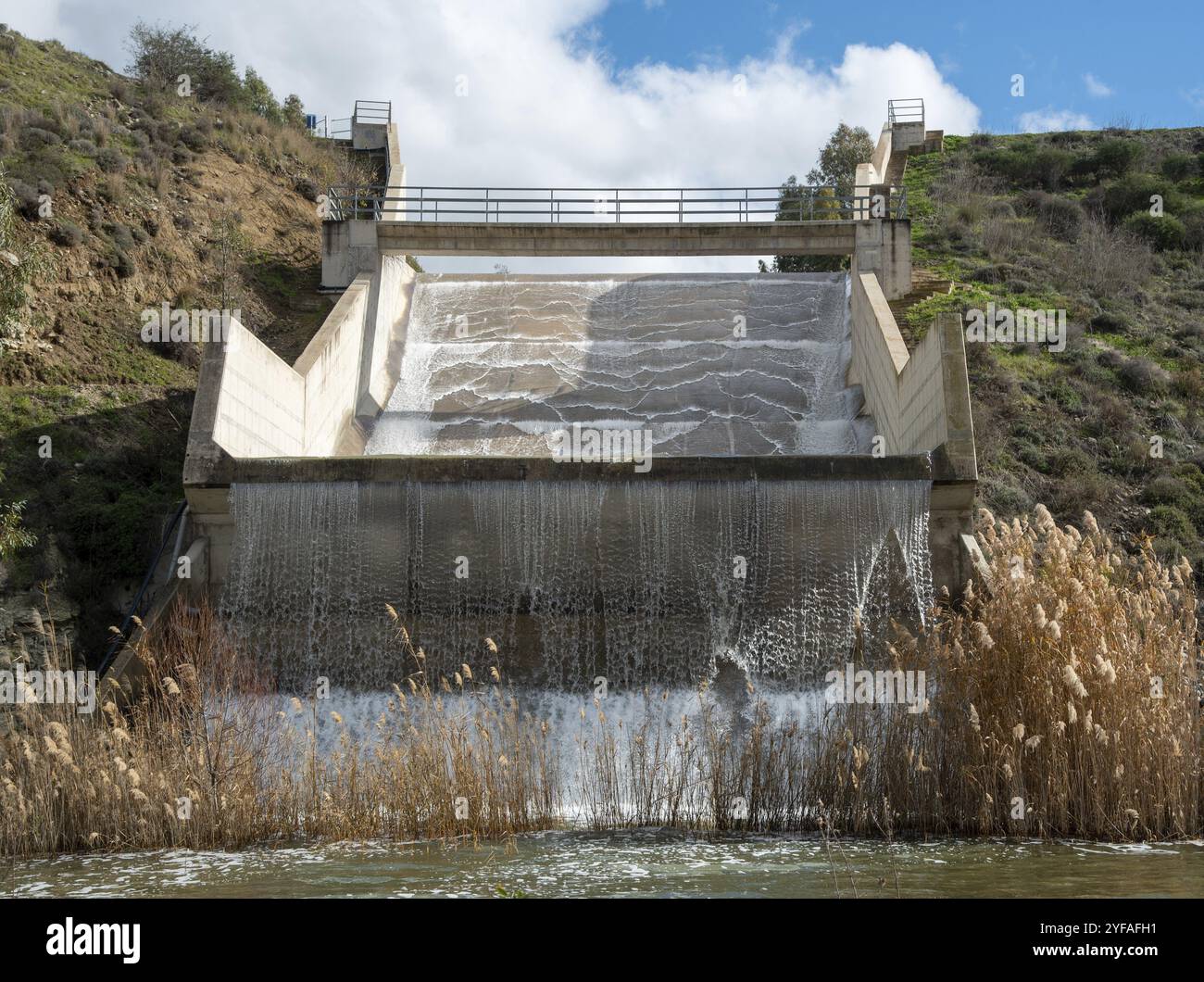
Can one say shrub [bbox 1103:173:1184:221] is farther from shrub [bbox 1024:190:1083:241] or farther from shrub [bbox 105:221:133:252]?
shrub [bbox 105:221:133:252]

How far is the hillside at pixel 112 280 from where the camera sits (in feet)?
54.0

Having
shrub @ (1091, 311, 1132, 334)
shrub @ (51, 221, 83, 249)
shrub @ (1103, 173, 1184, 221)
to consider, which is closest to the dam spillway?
shrub @ (51, 221, 83, 249)

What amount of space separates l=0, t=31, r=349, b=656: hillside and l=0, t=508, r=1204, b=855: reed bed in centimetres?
668

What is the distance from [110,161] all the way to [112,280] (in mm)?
4659

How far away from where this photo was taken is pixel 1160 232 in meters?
34.0

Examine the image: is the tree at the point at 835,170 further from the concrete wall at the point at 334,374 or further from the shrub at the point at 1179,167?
the concrete wall at the point at 334,374

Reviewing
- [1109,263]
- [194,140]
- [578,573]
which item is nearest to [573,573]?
[578,573]

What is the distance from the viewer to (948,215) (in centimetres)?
3397

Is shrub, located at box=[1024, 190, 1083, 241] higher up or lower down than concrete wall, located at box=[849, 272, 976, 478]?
higher up

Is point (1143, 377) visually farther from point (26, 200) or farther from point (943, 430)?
point (26, 200)

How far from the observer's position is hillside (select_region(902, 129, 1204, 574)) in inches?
778

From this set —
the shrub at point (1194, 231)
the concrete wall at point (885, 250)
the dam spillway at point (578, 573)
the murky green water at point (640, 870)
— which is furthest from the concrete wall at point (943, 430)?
the shrub at point (1194, 231)

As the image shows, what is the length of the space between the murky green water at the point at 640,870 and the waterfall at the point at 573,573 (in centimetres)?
540
